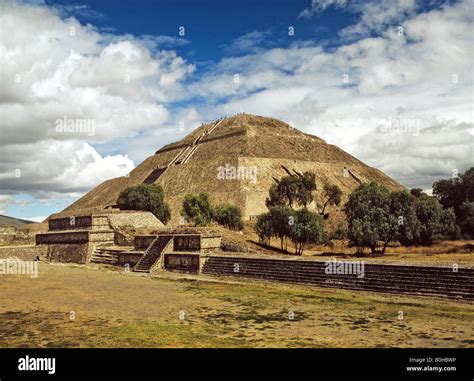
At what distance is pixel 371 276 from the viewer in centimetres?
1816

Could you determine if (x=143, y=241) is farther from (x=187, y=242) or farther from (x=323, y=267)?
(x=323, y=267)

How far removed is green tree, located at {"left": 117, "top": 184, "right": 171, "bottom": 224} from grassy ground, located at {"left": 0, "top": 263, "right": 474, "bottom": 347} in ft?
104

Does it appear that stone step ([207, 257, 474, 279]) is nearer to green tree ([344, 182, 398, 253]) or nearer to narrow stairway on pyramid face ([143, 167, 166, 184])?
green tree ([344, 182, 398, 253])

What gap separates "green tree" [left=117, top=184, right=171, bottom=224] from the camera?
51438mm

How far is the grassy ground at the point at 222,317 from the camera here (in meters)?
10.4

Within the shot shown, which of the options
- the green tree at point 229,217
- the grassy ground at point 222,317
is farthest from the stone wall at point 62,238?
the green tree at point 229,217

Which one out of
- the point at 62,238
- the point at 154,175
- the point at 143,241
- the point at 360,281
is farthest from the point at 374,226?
the point at 154,175

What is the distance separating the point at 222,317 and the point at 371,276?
7.85 m

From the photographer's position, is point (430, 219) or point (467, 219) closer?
point (430, 219)

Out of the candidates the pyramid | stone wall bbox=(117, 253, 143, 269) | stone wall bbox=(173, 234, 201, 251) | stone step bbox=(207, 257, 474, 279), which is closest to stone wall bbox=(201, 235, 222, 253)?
stone wall bbox=(173, 234, 201, 251)
